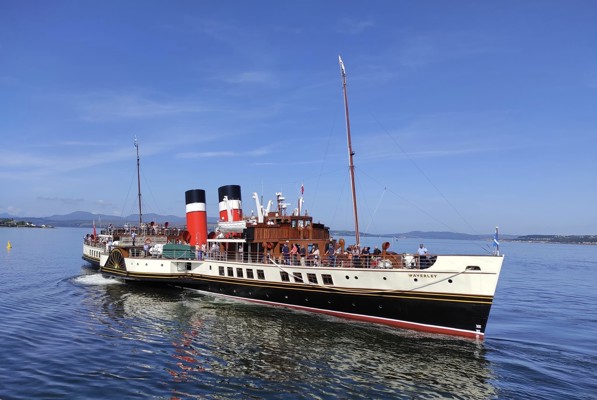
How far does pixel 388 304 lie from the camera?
23.9 meters

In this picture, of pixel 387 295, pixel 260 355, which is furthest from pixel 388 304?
pixel 260 355

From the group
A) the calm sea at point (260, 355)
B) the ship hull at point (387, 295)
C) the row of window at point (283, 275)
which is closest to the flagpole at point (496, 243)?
the ship hull at point (387, 295)

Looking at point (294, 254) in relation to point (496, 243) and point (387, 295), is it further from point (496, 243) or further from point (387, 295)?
point (496, 243)

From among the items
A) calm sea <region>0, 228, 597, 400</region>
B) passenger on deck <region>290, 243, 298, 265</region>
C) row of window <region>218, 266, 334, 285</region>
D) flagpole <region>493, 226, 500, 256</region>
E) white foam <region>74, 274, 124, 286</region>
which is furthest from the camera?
white foam <region>74, 274, 124, 286</region>

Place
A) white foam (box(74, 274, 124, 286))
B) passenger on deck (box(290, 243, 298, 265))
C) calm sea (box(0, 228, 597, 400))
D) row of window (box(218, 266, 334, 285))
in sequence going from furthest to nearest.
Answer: white foam (box(74, 274, 124, 286)) → passenger on deck (box(290, 243, 298, 265)) → row of window (box(218, 266, 334, 285)) → calm sea (box(0, 228, 597, 400))

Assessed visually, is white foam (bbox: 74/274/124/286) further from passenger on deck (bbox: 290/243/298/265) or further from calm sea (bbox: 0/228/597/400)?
passenger on deck (bbox: 290/243/298/265)

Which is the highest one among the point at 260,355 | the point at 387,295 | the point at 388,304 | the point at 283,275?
the point at 283,275

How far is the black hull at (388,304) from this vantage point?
71.5 ft

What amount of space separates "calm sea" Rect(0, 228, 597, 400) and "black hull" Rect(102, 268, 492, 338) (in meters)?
0.88

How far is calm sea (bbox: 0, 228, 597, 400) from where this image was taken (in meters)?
15.1

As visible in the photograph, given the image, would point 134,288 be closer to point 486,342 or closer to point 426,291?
point 426,291

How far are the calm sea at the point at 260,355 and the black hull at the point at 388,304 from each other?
2.90ft

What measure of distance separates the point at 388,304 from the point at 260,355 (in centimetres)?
832

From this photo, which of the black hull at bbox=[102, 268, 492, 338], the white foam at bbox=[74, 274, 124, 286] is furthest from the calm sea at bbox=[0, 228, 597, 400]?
the white foam at bbox=[74, 274, 124, 286]
